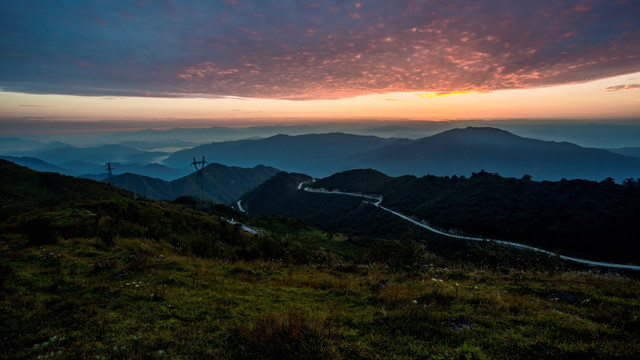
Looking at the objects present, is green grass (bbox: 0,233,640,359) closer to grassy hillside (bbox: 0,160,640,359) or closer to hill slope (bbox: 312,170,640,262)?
grassy hillside (bbox: 0,160,640,359)

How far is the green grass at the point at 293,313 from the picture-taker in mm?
6652

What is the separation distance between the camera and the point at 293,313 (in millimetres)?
8164

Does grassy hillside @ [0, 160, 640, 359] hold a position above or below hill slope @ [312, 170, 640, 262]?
above

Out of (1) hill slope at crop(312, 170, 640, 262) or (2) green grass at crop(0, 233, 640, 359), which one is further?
(1) hill slope at crop(312, 170, 640, 262)

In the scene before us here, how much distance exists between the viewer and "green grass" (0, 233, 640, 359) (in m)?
6.65

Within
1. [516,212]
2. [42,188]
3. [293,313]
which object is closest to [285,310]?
[293,313]

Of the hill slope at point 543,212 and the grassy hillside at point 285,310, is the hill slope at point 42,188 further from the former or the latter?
the hill slope at point 543,212

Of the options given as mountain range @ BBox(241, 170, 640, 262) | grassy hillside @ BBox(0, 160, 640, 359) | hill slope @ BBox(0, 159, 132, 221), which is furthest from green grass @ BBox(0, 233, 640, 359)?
hill slope @ BBox(0, 159, 132, 221)

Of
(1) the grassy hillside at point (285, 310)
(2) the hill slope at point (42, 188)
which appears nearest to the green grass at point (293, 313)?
(1) the grassy hillside at point (285, 310)

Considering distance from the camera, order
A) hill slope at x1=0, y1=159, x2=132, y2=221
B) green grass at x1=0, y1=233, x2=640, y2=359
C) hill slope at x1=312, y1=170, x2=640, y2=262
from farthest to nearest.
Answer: hill slope at x1=312, y1=170, x2=640, y2=262
hill slope at x1=0, y1=159, x2=132, y2=221
green grass at x1=0, y1=233, x2=640, y2=359

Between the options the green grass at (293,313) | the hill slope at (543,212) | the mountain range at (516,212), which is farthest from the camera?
the mountain range at (516,212)

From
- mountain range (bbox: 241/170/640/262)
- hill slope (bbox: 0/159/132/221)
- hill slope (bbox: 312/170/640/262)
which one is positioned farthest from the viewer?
mountain range (bbox: 241/170/640/262)

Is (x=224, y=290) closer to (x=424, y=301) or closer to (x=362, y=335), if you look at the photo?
(x=362, y=335)

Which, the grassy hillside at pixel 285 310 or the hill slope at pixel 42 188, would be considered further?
the hill slope at pixel 42 188
